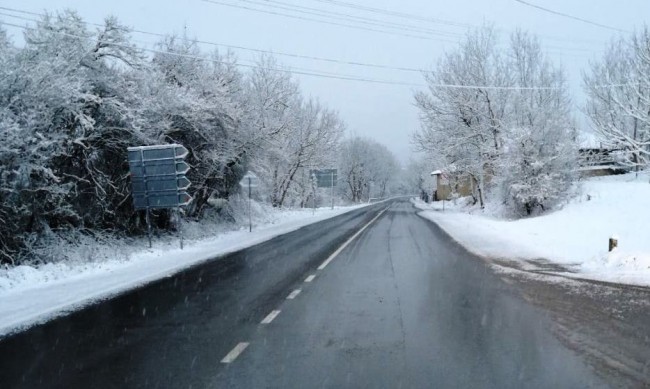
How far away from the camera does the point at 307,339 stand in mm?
6422

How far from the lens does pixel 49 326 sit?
24.6 feet

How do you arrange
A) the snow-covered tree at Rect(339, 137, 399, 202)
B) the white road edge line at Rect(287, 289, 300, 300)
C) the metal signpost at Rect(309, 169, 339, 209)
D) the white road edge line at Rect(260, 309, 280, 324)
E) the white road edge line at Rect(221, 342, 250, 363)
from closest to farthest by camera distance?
1. the white road edge line at Rect(221, 342, 250, 363)
2. the white road edge line at Rect(260, 309, 280, 324)
3. the white road edge line at Rect(287, 289, 300, 300)
4. the metal signpost at Rect(309, 169, 339, 209)
5. the snow-covered tree at Rect(339, 137, 399, 202)

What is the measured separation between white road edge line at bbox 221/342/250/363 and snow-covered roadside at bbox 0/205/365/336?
3.59 m

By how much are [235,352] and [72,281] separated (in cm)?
747

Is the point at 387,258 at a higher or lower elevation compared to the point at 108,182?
lower

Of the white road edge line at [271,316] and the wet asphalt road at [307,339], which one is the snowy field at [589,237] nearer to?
the wet asphalt road at [307,339]

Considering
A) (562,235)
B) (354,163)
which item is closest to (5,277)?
(562,235)

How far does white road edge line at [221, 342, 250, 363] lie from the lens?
5.61 metres

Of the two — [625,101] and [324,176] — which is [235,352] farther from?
[324,176]

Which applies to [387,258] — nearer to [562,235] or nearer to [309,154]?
[562,235]

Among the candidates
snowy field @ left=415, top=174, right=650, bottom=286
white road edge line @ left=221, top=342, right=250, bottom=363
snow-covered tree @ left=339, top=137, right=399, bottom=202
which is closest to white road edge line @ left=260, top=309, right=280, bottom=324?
white road edge line @ left=221, top=342, right=250, bottom=363

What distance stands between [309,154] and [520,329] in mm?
43582

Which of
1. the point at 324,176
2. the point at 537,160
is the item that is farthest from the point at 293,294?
the point at 324,176

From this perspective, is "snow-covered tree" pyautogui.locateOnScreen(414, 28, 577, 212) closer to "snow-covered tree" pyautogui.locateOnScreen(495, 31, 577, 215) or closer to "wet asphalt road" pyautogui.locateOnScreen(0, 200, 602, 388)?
"snow-covered tree" pyautogui.locateOnScreen(495, 31, 577, 215)
